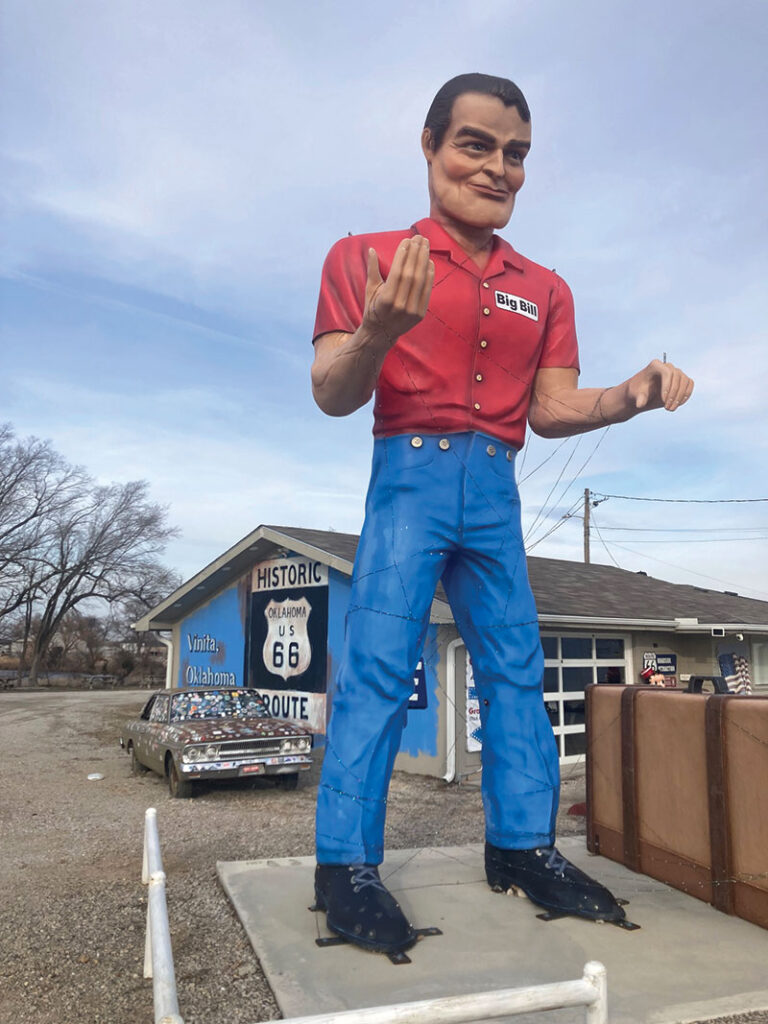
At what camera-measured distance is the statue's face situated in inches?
157

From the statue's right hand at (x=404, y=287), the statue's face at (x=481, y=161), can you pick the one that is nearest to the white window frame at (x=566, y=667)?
the statue's face at (x=481, y=161)

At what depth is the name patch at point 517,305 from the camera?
13.7 ft

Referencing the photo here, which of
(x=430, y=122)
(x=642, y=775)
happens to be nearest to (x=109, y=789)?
(x=642, y=775)

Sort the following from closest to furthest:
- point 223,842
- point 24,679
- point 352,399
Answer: point 352,399, point 223,842, point 24,679

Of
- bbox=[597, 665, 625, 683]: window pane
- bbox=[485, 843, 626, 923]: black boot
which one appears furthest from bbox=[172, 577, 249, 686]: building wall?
bbox=[485, 843, 626, 923]: black boot

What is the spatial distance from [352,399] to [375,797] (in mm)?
1862

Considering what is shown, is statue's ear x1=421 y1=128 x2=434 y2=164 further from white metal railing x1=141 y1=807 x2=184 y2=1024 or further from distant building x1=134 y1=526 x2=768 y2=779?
distant building x1=134 y1=526 x2=768 y2=779

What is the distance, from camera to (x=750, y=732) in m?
3.99

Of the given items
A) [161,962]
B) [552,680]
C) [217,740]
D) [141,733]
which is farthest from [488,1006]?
[552,680]

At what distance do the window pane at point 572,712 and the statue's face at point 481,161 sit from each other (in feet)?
30.2

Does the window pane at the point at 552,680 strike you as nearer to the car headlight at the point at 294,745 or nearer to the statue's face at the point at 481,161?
the car headlight at the point at 294,745

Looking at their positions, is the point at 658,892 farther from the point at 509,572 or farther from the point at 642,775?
the point at 509,572

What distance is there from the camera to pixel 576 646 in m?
12.3

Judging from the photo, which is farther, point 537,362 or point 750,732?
point 537,362
